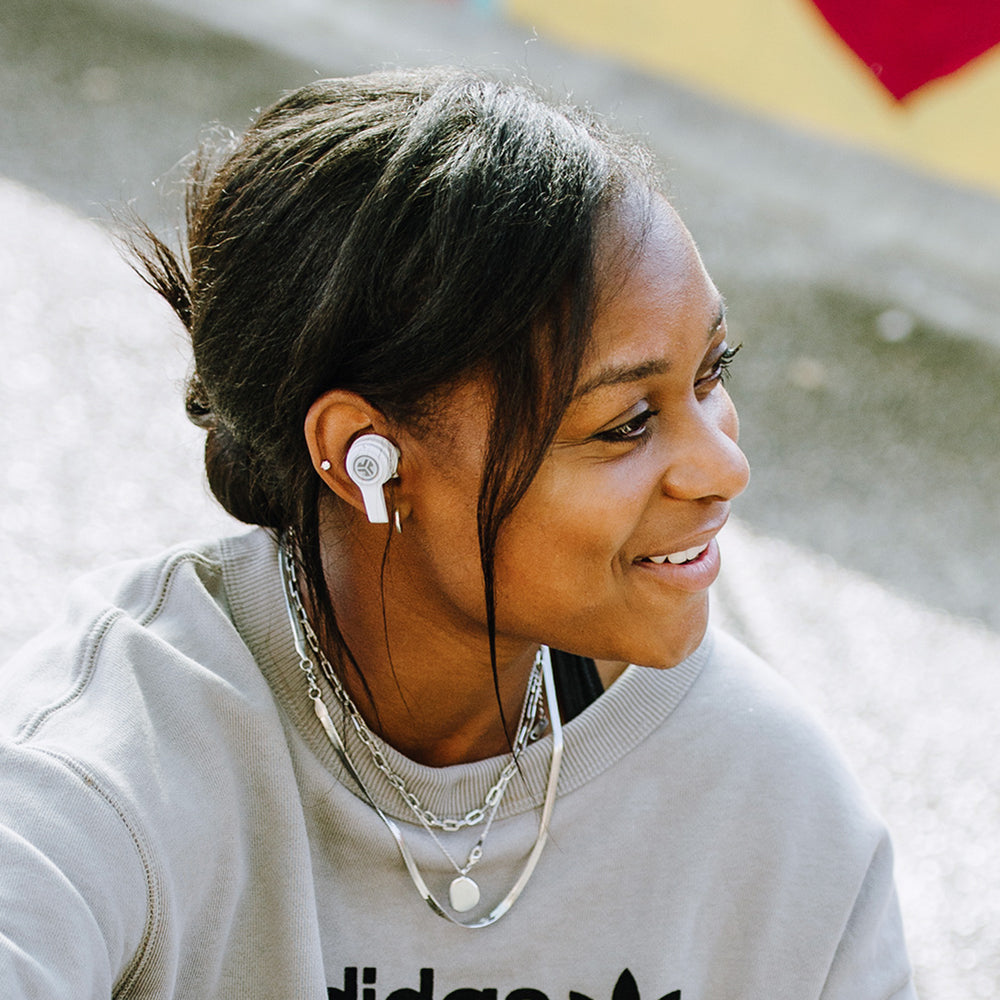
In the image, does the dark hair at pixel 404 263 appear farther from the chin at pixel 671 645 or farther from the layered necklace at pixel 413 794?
the chin at pixel 671 645

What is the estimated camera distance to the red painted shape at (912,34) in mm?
3832

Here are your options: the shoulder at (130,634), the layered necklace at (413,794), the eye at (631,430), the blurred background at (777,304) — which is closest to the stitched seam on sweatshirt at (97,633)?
the shoulder at (130,634)

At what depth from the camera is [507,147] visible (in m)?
1.24

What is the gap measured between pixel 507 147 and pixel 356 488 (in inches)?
13.6

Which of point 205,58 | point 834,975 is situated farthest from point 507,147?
point 205,58

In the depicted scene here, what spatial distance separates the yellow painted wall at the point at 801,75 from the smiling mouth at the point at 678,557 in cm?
319

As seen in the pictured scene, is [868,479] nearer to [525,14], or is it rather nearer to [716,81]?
[716,81]

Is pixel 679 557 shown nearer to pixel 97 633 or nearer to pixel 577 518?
pixel 577 518

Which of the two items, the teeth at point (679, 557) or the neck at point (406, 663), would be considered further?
the neck at point (406, 663)

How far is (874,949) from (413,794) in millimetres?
520

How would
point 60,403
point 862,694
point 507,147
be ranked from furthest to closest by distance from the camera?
point 60,403 → point 862,694 → point 507,147

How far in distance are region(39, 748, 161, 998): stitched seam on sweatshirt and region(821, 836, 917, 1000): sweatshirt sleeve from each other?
2.30 ft

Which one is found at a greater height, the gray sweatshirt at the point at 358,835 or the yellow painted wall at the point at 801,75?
the gray sweatshirt at the point at 358,835

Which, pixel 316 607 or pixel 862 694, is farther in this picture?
pixel 862 694
